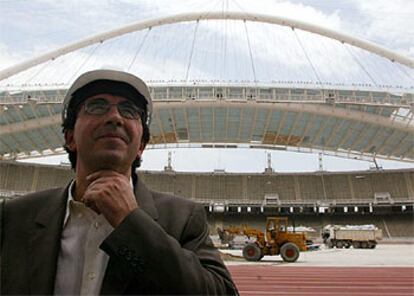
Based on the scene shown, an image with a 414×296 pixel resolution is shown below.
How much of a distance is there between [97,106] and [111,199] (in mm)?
367

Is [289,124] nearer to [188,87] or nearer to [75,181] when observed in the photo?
[188,87]

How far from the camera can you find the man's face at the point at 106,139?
1497 millimetres

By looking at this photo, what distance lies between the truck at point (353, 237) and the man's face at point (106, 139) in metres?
37.4

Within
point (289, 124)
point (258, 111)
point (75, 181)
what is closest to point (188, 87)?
point (258, 111)

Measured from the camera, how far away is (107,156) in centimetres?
148

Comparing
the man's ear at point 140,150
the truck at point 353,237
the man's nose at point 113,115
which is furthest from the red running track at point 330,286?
the truck at point 353,237

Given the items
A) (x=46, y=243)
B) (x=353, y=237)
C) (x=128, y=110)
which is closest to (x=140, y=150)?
(x=128, y=110)

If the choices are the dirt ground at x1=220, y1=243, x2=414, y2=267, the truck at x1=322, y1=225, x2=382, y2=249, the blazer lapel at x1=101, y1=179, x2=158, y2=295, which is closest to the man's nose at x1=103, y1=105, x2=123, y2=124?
the blazer lapel at x1=101, y1=179, x2=158, y2=295

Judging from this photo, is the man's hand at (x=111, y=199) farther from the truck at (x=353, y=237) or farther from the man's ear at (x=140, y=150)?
the truck at (x=353, y=237)

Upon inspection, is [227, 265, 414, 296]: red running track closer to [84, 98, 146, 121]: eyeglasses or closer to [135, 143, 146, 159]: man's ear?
[135, 143, 146, 159]: man's ear

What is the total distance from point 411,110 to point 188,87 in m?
18.6

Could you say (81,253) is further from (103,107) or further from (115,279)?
(103,107)

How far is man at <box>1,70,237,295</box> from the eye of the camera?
1334mm

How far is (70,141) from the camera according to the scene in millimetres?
1696
